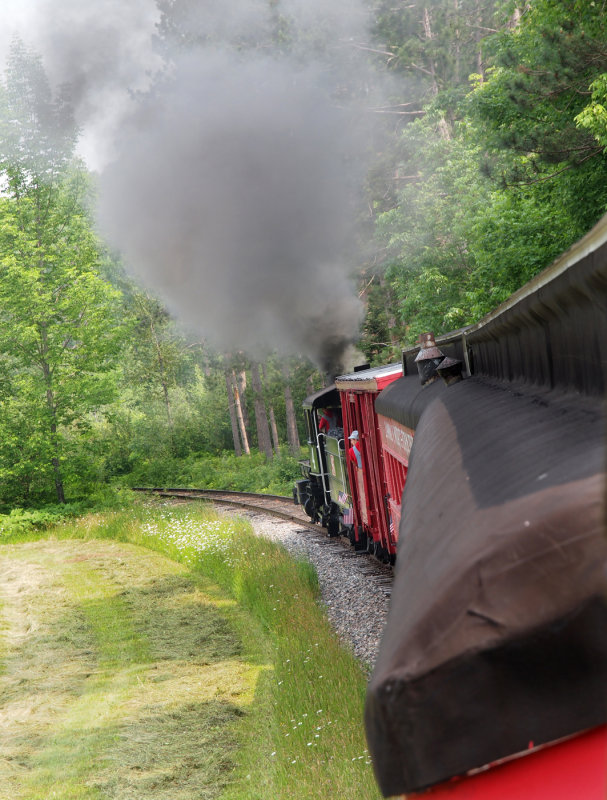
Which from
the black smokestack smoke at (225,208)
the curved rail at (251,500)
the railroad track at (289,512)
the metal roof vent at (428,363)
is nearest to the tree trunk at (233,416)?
the railroad track at (289,512)

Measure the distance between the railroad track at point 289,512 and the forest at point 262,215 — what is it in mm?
2100

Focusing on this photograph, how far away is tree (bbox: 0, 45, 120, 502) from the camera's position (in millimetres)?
26219

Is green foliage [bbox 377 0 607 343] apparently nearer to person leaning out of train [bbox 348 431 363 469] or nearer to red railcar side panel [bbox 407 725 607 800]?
person leaning out of train [bbox 348 431 363 469]

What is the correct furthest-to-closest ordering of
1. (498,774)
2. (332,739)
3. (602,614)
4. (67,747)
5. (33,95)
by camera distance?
(33,95) → (67,747) → (332,739) → (498,774) → (602,614)

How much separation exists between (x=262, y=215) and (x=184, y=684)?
66.1 feet

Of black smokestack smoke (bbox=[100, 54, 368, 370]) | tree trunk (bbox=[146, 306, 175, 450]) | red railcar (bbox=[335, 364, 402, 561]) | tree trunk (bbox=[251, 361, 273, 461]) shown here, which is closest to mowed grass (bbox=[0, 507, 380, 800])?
red railcar (bbox=[335, 364, 402, 561])

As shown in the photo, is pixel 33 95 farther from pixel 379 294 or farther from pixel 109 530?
pixel 109 530

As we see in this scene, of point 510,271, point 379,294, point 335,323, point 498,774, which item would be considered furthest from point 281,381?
point 498,774

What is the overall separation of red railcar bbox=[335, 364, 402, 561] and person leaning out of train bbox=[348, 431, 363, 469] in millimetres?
82

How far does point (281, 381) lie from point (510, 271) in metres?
28.2

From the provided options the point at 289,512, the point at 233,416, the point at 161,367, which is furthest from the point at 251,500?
the point at 161,367

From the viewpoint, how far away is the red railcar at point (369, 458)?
10.6 meters

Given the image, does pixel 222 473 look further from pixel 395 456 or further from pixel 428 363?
pixel 428 363

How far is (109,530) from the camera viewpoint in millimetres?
23391
